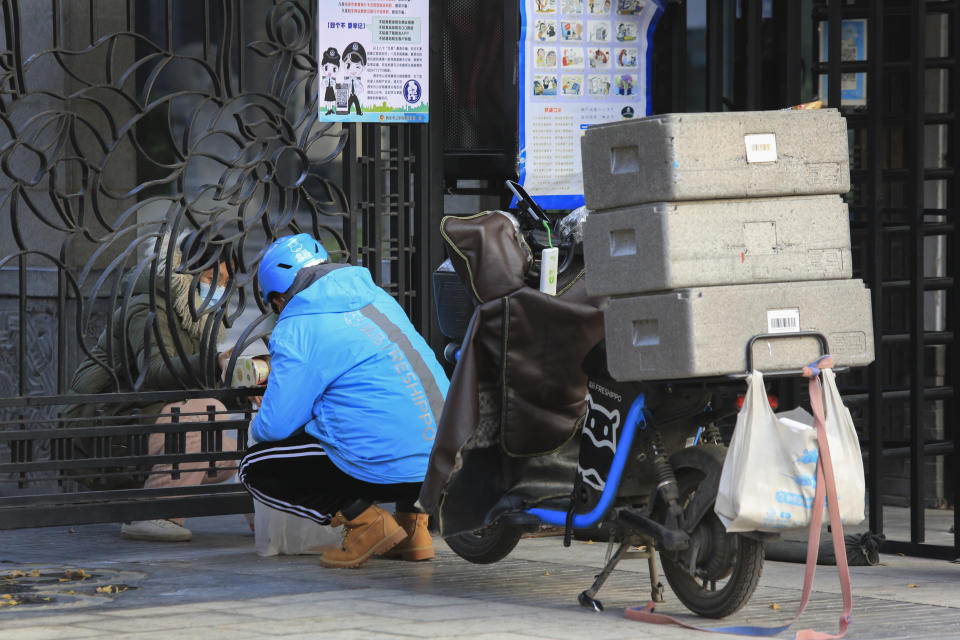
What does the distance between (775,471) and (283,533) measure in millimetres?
2833

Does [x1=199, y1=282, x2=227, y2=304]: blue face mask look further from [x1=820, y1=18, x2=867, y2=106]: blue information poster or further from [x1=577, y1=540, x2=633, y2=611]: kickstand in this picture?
[x1=820, y1=18, x2=867, y2=106]: blue information poster

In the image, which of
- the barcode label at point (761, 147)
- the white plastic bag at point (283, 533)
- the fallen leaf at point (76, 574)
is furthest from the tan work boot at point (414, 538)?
the barcode label at point (761, 147)

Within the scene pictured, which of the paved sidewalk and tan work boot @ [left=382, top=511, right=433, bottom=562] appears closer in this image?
the paved sidewalk

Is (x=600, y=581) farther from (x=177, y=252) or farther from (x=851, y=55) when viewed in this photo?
(x=851, y=55)

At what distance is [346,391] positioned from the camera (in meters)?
6.39

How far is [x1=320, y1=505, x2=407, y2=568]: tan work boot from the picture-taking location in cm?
646

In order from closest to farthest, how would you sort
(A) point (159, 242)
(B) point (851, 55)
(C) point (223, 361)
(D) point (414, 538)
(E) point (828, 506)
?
1. (E) point (828, 506)
2. (D) point (414, 538)
3. (A) point (159, 242)
4. (C) point (223, 361)
5. (B) point (851, 55)

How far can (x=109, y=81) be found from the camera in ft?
22.6

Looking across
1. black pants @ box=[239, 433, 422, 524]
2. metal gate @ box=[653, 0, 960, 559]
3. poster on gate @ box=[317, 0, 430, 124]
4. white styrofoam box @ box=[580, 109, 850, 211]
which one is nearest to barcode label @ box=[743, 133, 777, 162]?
white styrofoam box @ box=[580, 109, 850, 211]

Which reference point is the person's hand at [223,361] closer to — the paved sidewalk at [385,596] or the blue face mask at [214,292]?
the blue face mask at [214,292]

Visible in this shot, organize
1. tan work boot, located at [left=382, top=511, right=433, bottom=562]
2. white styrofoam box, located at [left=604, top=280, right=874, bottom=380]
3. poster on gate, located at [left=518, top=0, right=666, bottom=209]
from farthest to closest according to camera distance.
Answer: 1. poster on gate, located at [left=518, top=0, right=666, bottom=209]
2. tan work boot, located at [left=382, top=511, right=433, bottom=562]
3. white styrofoam box, located at [left=604, top=280, right=874, bottom=380]

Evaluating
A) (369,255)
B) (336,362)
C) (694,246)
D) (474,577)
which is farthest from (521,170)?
(694,246)

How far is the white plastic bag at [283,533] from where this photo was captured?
6828mm

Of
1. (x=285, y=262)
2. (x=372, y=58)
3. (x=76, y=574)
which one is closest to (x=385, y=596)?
(x=76, y=574)
